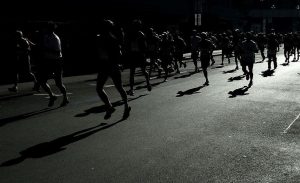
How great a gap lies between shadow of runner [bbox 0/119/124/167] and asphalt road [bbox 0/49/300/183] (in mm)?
13

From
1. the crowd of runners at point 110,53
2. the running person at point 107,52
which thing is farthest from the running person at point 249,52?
the running person at point 107,52

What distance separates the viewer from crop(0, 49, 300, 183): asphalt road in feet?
17.2

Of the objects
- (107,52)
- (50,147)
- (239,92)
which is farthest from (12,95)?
(50,147)

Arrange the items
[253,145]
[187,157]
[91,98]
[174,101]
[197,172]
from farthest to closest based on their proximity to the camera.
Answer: [91,98]
[174,101]
[253,145]
[187,157]
[197,172]

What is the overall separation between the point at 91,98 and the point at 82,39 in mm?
15789

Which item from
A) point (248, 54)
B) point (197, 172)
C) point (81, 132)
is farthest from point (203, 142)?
point (248, 54)

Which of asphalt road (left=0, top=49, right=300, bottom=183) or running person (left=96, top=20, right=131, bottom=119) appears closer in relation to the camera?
asphalt road (left=0, top=49, right=300, bottom=183)

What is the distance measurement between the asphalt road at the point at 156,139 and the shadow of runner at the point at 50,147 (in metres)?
0.01

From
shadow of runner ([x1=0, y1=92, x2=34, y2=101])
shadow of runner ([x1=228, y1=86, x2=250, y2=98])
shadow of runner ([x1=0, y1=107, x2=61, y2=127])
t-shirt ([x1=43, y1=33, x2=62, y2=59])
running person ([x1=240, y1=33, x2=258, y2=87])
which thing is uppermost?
t-shirt ([x1=43, y1=33, x2=62, y2=59])

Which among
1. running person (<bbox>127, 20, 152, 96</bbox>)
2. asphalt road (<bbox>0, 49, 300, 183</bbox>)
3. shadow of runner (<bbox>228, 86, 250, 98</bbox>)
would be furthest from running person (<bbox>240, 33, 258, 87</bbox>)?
running person (<bbox>127, 20, 152, 96</bbox>)

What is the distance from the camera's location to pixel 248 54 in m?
14.6

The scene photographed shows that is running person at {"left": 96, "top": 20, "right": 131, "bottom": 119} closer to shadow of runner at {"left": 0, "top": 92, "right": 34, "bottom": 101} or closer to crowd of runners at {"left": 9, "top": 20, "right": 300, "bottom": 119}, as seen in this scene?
crowd of runners at {"left": 9, "top": 20, "right": 300, "bottom": 119}

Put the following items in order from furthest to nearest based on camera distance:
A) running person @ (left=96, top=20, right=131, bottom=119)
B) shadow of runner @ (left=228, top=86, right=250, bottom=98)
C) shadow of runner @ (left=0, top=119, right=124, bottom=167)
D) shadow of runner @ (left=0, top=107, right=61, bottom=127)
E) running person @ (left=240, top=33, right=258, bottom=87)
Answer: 1. running person @ (left=240, top=33, right=258, bottom=87)
2. shadow of runner @ (left=228, top=86, right=250, bottom=98)
3. shadow of runner @ (left=0, top=107, right=61, bottom=127)
4. running person @ (left=96, top=20, right=131, bottom=119)
5. shadow of runner @ (left=0, top=119, right=124, bottom=167)

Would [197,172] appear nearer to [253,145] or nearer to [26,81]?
[253,145]
